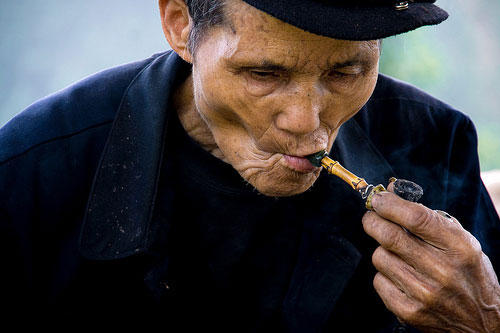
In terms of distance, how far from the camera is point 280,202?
9.27 ft

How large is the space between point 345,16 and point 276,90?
1.24ft

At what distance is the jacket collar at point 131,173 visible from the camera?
242cm

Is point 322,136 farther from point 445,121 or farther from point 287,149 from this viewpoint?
point 445,121

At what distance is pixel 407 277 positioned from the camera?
199 cm

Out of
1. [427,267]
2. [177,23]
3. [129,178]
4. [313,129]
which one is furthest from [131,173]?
[427,267]

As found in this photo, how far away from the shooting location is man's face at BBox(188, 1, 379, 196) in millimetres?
1815

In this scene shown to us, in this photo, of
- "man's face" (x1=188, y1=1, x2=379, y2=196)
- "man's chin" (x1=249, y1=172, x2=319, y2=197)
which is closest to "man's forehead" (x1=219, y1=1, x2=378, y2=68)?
"man's face" (x1=188, y1=1, x2=379, y2=196)

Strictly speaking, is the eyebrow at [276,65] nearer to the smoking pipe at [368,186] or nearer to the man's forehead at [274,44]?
the man's forehead at [274,44]

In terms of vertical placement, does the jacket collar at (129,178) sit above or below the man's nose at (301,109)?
below

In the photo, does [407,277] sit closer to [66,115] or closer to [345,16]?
[345,16]

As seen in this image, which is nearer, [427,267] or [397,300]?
[427,267]

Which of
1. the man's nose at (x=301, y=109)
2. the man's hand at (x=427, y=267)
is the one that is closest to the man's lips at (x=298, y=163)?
the man's nose at (x=301, y=109)

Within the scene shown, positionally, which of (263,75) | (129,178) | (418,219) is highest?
(263,75)

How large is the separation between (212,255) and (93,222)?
0.65 metres
